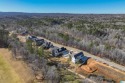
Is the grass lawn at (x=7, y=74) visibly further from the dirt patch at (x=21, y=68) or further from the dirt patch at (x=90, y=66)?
the dirt patch at (x=90, y=66)

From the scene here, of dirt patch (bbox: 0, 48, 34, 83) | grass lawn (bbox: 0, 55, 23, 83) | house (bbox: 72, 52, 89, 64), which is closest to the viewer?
grass lawn (bbox: 0, 55, 23, 83)

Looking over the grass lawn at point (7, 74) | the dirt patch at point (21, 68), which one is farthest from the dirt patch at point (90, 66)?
the grass lawn at point (7, 74)

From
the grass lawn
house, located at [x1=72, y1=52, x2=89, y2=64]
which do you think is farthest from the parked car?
the grass lawn

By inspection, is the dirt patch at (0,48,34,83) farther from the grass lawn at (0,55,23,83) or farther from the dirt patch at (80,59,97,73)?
the dirt patch at (80,59,97,73)

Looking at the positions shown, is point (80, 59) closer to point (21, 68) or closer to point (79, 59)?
point (79, 59)

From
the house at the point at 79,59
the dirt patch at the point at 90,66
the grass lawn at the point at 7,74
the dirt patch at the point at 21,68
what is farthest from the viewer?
the house at the point at 79,59

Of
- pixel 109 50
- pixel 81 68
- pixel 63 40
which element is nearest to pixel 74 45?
pixel 63 40
